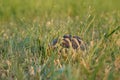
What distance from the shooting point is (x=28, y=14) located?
4738 mm

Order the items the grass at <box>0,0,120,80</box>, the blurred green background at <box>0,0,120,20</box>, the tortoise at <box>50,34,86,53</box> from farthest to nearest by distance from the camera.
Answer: the blurred green background at <box>0,0,120,20</box>, the tortoise at <box>50,34,86,53</box>, the grass at <box>0,0,120,80</box>

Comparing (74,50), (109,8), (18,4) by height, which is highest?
(18,4)

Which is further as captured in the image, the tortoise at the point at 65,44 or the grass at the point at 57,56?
the tortoise at the point at 65,44

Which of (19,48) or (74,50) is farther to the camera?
(19,48)

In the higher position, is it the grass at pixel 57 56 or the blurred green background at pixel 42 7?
the blurred green background at pixel 42 7

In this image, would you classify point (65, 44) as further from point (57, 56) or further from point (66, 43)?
point (57, 56)

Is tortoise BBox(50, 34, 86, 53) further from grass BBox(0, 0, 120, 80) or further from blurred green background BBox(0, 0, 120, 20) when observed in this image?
blurred green background BBox(0, 0, 120, 20)

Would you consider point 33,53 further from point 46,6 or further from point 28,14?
point 46,6

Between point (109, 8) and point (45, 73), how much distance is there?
316cm

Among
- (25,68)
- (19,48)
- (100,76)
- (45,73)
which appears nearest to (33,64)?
(25,68)

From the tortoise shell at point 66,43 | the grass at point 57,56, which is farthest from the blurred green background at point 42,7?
the tortoise shell at point 66,43

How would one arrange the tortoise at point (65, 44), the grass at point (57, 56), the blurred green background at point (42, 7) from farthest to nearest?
the blurred green background at point (42, 7), the tortoise at point (65, 44), the grass at point (57, 56)

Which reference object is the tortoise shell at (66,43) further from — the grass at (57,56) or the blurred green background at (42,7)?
the blurred green background at (42,7)

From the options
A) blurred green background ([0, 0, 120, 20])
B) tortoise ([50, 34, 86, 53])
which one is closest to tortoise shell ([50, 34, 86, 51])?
tortoise ([50, 34, 86, 53])
